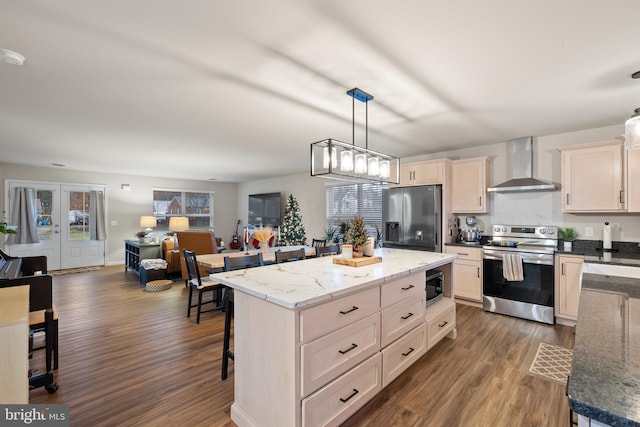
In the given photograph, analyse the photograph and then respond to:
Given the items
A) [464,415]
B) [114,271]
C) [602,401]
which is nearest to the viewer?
[602,401]

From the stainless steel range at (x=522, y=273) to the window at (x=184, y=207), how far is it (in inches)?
308

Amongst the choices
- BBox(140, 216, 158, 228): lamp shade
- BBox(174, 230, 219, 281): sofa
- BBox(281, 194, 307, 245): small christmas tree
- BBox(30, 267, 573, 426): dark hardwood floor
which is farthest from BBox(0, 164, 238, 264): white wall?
BBox(30, 267, 573, 426): dark hardwood floor

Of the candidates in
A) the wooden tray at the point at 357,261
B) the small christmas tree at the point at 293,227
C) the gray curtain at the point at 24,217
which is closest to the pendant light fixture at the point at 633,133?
the wooden tray at the point at 357,261

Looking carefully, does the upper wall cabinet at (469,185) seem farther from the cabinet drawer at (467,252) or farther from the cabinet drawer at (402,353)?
the cabinet drawer at (402,353)

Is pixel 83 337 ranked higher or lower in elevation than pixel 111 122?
lower

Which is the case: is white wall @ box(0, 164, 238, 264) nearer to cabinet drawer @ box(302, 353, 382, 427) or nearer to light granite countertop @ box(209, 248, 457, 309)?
light granite countertop @ box(209, 248, 457, 309)

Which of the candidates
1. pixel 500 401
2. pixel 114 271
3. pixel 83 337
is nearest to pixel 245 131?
pixel 83 337

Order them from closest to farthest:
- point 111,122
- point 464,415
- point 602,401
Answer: point 602,401 → point 464,415 → point 111,122

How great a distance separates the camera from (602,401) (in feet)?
2.07

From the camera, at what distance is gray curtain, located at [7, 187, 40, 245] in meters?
6.23

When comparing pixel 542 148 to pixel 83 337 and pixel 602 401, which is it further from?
pixel 83 337

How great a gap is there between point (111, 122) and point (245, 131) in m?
1.49

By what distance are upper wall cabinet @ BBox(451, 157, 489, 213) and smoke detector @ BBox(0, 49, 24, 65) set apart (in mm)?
4822

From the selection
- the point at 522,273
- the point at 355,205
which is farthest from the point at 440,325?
the point at 355,205
